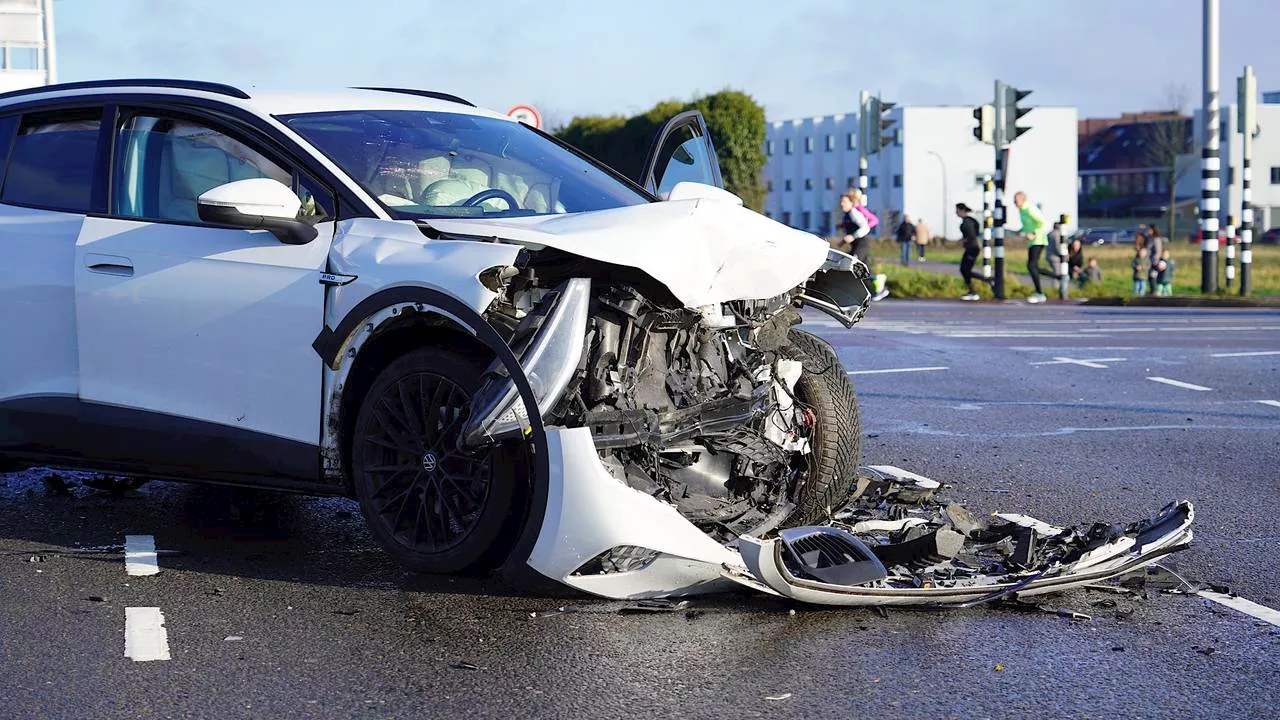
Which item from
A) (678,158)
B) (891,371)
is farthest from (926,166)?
(678,158)

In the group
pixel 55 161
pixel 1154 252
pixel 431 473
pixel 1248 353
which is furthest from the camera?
pixel 1154 252

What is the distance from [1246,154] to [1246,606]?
24.7 meters

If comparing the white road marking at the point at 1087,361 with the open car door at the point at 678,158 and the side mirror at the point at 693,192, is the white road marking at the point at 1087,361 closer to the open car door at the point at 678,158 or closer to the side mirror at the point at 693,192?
the open car door at the point at 678,158

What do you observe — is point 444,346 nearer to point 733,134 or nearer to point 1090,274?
point 1090,274

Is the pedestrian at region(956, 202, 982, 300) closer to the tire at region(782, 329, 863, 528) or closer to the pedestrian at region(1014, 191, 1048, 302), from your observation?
the pedestrian at region(1014, 191, 1048, 302)

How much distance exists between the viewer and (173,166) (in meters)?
6.23

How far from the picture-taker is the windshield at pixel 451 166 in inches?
230

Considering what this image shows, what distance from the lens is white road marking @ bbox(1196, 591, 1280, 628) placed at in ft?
16.4

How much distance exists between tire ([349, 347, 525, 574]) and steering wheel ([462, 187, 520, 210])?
86cm

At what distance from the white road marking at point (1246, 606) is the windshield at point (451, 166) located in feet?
8.93


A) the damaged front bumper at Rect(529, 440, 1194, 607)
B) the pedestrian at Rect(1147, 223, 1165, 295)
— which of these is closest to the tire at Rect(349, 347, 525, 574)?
the damaged front bumper at Rect(529, 440, 1194, 607)

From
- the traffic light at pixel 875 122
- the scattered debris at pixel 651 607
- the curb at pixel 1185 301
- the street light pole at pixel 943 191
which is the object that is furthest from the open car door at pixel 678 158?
the street light pole at pixel 943 191

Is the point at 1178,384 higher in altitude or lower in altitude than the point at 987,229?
lower

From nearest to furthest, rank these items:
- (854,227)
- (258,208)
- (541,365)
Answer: (541,365) < (258,208) < (854,227)
